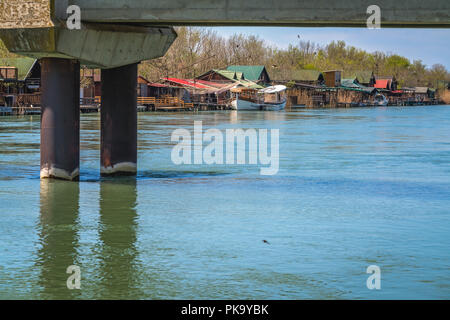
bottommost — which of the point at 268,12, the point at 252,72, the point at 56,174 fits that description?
the point at 56,174

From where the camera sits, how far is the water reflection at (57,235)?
11047mm

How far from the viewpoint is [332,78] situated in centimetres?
14788

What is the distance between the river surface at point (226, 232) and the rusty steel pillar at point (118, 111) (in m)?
0.99

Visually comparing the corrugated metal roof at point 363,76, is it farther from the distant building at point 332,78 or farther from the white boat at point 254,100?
the white boat at point 254,100

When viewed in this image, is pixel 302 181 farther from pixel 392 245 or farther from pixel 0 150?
pixel 0 150

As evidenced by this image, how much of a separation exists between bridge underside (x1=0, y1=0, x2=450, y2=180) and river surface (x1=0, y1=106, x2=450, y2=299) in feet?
3.81

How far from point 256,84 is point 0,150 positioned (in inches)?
3503

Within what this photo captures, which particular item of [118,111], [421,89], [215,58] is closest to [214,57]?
[215,58]

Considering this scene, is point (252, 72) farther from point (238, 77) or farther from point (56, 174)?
point (56, 174)

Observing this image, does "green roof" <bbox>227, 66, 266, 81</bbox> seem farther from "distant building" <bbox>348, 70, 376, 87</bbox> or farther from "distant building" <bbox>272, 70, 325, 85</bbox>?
"distant building" <bbox>348, 70, 376, 87</bbox>

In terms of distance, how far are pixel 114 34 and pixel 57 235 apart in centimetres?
657

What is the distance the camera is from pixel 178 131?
47.8m

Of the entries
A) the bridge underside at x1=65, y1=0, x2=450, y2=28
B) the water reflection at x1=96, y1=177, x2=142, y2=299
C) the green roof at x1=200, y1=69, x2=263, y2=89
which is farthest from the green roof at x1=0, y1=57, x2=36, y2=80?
the bridge underside at x1=65, y1=0, x2=450, y2=28
